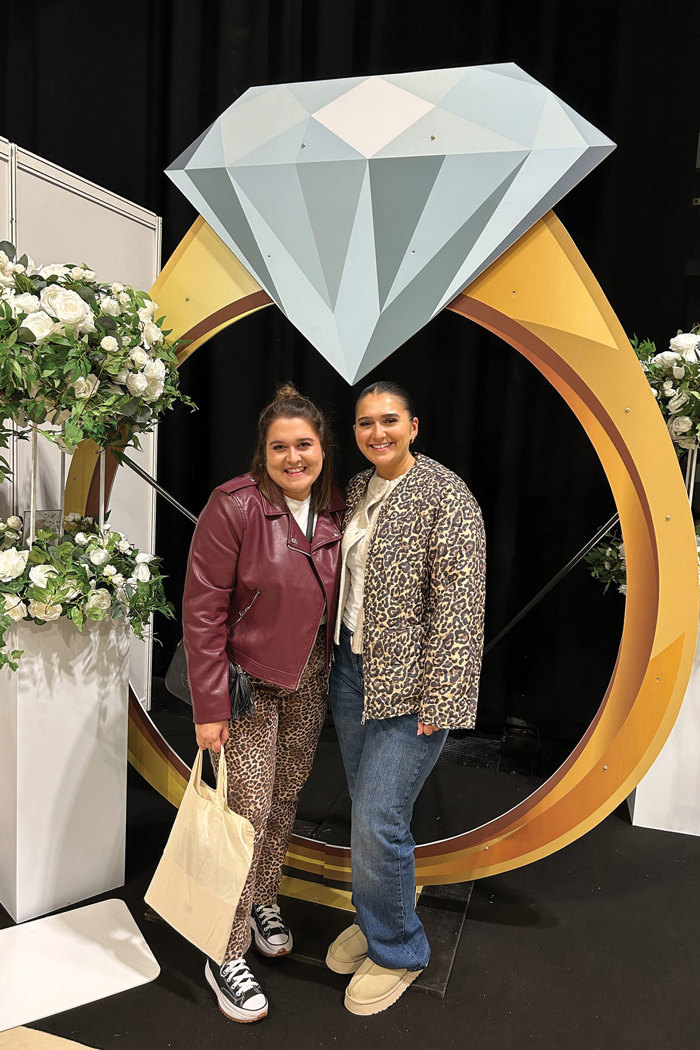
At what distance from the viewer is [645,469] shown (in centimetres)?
185

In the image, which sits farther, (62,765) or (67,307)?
(62,765)

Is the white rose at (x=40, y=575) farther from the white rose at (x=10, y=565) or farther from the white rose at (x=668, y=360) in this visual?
the white rose at (x=668, y=360)

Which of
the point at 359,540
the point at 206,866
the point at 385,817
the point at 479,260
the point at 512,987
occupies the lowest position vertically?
the point at 512,987

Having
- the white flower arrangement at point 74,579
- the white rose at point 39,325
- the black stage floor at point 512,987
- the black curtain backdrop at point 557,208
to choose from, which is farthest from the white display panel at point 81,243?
the black stage floor at point 512,987

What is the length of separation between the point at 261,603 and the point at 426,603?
0.37m

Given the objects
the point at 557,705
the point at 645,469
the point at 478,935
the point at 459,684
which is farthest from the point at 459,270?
the point at 557,705

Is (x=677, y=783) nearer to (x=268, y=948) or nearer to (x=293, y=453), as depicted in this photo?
(x=268, y=948)

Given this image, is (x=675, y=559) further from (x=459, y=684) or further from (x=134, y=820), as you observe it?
(x=134, y=820)

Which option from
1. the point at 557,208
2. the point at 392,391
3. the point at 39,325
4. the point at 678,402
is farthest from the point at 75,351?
the point at 557,208

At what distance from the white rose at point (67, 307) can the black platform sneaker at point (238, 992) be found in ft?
5.04

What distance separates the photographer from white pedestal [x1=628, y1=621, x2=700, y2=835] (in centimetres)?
264

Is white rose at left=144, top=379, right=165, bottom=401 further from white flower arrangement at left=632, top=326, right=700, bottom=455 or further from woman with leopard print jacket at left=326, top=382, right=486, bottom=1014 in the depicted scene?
white flower arrangement at left=632, top=326, right=700, bottom=455

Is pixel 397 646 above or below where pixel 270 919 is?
above

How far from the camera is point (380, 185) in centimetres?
185
